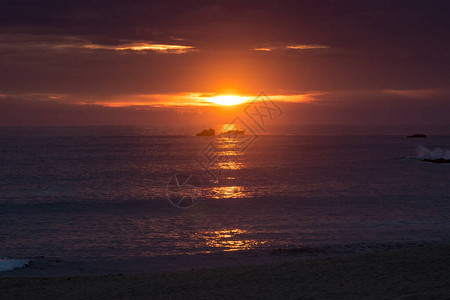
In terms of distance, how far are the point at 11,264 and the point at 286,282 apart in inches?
528

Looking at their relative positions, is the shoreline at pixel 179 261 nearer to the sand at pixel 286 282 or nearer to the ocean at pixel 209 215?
the ocean at pixel 209 215

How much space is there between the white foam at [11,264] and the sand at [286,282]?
3159mm

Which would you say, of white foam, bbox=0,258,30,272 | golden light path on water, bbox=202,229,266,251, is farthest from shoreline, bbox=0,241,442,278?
golden light path on water, bbox=202,229,266,251

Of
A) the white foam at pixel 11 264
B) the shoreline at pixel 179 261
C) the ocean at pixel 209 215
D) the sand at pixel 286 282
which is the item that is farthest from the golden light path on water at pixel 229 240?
the white foam at pixel 11 264

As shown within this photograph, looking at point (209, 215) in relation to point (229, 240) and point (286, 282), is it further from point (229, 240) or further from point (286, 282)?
point (286, 282)

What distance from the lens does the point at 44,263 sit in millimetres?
22562

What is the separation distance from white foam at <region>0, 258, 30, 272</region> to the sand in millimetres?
3159

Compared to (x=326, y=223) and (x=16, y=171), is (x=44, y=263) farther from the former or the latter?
(x=16, y=171)

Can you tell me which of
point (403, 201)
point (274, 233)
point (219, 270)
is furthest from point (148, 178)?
point (219, 270)

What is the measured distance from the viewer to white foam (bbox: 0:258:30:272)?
2146 cm

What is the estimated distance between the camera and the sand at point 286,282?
14773 mm

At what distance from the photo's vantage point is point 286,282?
16.6 m

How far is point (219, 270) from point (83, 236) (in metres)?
13.1

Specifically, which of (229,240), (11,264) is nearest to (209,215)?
(229,240)
